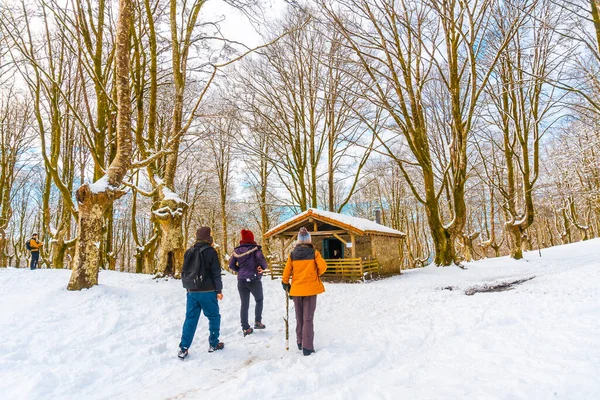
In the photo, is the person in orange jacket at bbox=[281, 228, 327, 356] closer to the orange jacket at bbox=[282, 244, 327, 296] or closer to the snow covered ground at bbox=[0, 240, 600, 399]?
the orange jacket at bbox=[282, 244, 327, 296]

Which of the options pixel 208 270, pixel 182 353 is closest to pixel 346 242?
pixel 208 270

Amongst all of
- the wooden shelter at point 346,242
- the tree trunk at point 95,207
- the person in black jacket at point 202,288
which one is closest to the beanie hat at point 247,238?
the person in black jacket at point 202,288

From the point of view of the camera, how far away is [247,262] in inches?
220

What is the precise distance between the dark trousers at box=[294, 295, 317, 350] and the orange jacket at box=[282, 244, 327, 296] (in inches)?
4.9

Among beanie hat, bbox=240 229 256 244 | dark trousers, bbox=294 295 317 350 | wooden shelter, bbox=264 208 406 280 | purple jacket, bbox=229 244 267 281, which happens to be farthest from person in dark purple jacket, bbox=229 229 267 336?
wooden shelter, bbox=264 208 406 280

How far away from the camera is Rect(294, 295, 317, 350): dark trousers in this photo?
4.11 metres

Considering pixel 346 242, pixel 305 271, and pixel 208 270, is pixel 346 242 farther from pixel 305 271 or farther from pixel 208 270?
pixel 208 270

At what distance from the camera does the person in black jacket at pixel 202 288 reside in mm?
4203

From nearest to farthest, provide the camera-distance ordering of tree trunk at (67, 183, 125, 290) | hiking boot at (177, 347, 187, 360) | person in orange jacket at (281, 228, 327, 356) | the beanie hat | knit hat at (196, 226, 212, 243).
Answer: hiking boot at (177, 347, 187, 360) → person in orange jacket at (281, 228, 327, 356) → knit hat at (196, 226, 212, 243) → the beanie hat → tree trunk at (67, 183, 125, 290)

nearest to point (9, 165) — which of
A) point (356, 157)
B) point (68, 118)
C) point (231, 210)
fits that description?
point (68, 118)

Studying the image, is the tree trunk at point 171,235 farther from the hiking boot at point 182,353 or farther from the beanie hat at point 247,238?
the hiking boot at point 182,353

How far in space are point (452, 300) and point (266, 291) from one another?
5.21 meters

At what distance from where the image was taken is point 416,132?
14406 millimetres

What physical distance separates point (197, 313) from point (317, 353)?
5.52 ft
